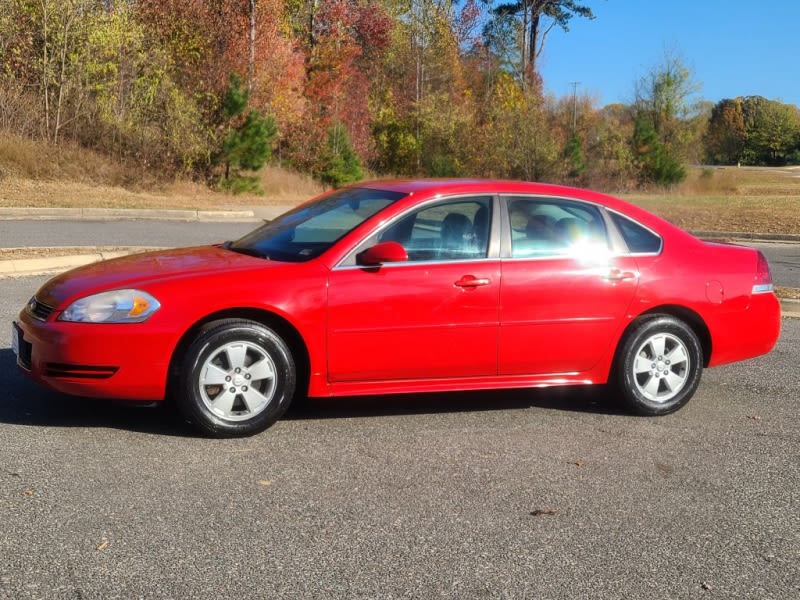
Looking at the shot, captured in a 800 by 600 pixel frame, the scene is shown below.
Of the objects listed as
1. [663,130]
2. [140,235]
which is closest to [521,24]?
[663,130]

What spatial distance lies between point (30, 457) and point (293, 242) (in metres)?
2.05

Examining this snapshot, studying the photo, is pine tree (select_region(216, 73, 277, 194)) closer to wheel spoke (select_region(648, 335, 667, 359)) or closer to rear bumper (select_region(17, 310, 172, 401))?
wheel spoke (select_region(648, 335, 667, 359))

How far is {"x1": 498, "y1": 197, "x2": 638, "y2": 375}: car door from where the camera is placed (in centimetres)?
593

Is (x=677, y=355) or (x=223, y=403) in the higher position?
(x=677, y=355)

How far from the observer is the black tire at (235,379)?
209 inches

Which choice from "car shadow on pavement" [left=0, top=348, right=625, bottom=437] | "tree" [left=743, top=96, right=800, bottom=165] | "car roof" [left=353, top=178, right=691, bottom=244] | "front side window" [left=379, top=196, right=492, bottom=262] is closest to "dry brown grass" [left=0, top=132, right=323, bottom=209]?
"car shadow on pavement" [left=0, top=348, right=625, bottom=437]

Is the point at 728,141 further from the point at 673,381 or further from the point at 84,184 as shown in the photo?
the point at 673,381

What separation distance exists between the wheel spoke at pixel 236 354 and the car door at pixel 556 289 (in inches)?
62.9

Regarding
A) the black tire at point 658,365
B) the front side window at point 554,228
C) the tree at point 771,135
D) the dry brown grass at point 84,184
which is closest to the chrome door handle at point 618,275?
the front side window at point 554,228

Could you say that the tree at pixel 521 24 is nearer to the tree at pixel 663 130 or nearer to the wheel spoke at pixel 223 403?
the tree at pixel 663 130

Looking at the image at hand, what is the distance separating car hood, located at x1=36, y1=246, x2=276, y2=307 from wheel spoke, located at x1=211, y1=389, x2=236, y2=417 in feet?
2.36

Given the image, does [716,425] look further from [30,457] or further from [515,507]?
[30,457]

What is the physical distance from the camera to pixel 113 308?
209 inches

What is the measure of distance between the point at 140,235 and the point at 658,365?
12.8 metres
